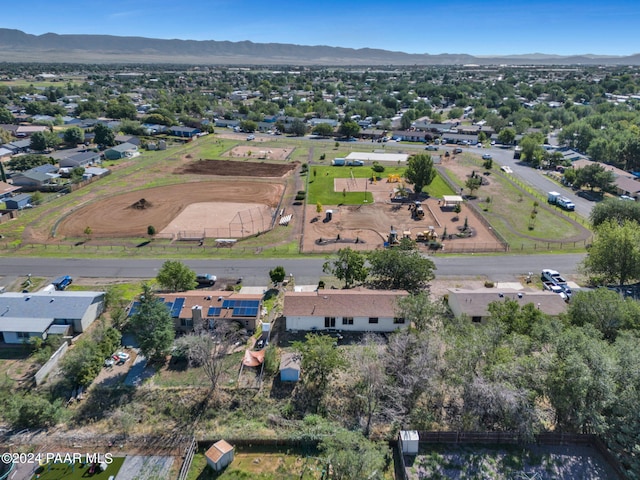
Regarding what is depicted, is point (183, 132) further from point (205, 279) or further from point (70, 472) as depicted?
point (70, 472)

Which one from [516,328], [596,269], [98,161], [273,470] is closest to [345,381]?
[273,470]

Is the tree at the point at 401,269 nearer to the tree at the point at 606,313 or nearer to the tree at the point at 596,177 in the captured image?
the tree at the point at 606,313

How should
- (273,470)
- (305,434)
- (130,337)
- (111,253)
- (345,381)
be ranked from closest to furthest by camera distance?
1. (273,470)
2. (305,434)
3. (345,381)
4. (130,337)
5. (111,253)

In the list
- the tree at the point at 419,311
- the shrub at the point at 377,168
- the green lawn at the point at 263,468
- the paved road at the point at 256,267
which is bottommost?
the paved road at the point at 256,267

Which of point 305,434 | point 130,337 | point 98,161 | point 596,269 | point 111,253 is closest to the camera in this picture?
point 305,434

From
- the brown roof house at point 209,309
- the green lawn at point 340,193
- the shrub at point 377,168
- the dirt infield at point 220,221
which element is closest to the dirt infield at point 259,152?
the green lawn at point 340,193

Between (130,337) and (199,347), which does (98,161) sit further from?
(199,347)

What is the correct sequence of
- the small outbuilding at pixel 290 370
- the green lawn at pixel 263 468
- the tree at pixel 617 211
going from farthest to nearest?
the tree at pixel 617 211, the small outbuilding at pixel 290 370, the green lawn at pixel 263 468
